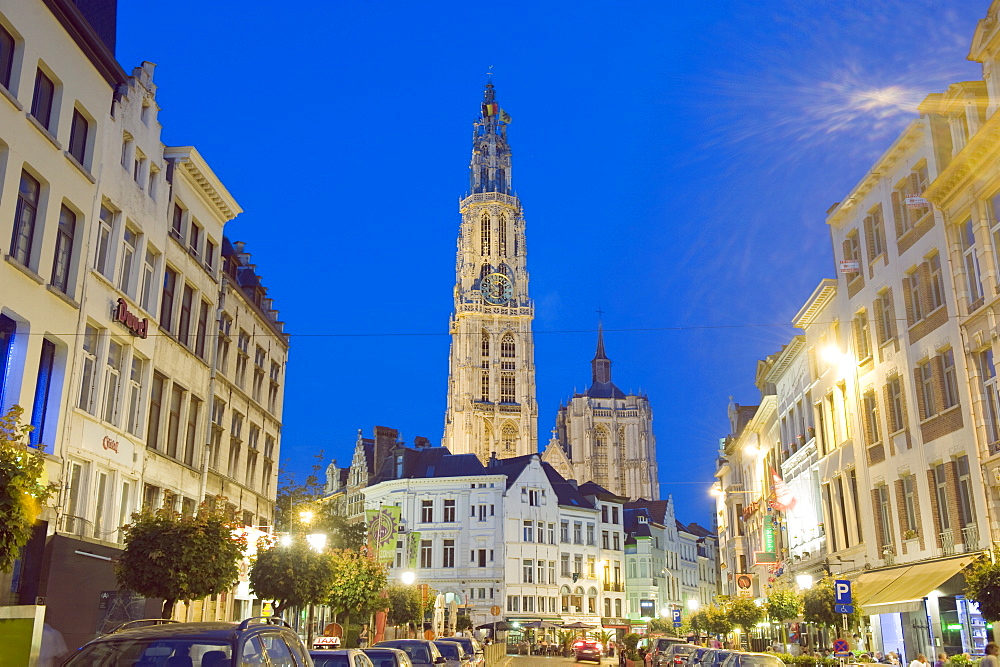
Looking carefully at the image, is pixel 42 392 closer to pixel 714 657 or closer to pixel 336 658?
pixel 336 658

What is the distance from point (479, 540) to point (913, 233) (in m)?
53.8

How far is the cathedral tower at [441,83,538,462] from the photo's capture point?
5300 inches

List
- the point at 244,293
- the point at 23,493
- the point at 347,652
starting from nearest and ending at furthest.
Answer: the point at 23,493
the point at 347,652
the point at 244,293

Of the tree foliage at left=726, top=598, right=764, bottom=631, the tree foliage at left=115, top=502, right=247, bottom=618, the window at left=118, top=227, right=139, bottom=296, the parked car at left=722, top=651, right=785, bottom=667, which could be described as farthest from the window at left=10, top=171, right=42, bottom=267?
the tree foliage at left=726, top=598, right=764, bottom=631

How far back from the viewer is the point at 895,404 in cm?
2866

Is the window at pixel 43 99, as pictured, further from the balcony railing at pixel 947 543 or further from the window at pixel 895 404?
the balcony railing at pixel 947 543

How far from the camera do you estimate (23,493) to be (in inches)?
424

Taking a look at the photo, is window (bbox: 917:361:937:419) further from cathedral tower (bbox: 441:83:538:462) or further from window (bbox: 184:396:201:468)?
cathedral tower (bbox: 441:83:538:462)

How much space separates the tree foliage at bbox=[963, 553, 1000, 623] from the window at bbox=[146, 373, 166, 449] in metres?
21.2

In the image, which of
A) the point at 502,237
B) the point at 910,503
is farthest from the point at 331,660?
the point at 502,237

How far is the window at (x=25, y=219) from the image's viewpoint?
64.7 feet

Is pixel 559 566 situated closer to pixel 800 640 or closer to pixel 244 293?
pixel 800 640

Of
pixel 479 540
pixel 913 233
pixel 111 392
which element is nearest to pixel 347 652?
pixel 111 392

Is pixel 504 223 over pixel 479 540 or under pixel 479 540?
over
